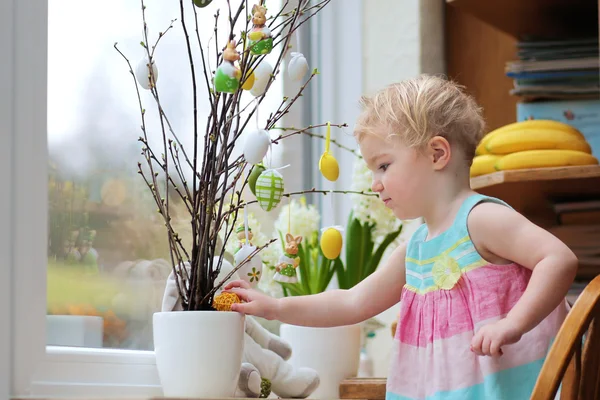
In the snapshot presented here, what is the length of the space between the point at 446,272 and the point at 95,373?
54 centimetres

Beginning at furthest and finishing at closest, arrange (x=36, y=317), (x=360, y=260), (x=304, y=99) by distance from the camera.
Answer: (x=304, y=99)
(x=360, y=260)
(x=36, y=317)

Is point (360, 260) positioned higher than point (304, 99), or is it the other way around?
point (304, 99)

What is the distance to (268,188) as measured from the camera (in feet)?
4.25

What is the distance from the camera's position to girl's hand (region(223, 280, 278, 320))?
131cm

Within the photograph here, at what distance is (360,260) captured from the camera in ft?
6.06

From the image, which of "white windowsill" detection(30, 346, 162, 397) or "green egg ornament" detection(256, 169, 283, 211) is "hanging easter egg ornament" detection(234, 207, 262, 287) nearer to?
"green egg ornament" detection(256, 169, 283, 211)

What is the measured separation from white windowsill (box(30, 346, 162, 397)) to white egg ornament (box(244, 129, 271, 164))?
0.38m

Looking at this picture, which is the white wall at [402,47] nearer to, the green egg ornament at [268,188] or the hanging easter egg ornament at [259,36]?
the green egg ornament at [268,188]

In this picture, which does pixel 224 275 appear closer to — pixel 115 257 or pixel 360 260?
pixel 115 257

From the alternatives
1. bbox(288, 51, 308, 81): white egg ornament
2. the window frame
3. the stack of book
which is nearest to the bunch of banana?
the stack of book

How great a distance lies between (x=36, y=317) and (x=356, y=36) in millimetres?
1462

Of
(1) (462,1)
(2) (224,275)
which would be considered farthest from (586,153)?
(2) (224,275)

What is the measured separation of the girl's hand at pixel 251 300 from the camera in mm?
1314

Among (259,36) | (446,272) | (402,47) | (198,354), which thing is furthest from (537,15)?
(198,354)
